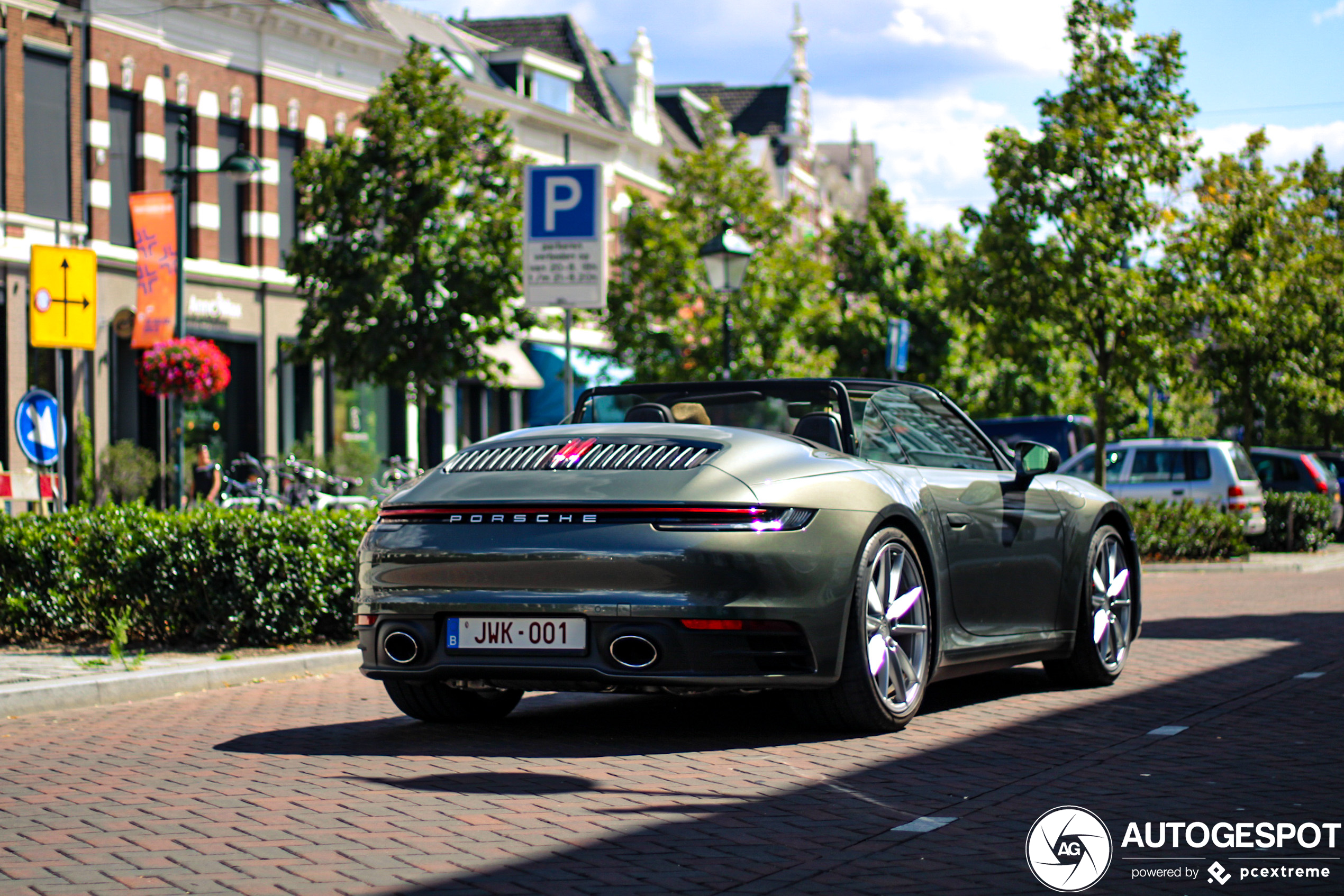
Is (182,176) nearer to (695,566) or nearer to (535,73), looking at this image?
(695,566)

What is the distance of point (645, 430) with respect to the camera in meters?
6.45

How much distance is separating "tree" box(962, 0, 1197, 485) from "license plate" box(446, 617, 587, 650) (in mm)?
16233

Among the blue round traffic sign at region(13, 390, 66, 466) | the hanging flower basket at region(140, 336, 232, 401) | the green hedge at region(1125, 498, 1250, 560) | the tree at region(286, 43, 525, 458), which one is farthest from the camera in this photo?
the tree at region(286, 43, 525, 458)

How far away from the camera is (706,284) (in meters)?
32.2

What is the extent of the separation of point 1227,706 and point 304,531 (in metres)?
5.45

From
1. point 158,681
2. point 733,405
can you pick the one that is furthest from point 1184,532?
point 158,681

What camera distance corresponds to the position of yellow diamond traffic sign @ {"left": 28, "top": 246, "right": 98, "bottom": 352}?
39.7ft

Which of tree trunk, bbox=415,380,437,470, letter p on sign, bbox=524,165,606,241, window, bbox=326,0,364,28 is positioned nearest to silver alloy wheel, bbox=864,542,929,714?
letter p on sign, bbox=524,165,606,241

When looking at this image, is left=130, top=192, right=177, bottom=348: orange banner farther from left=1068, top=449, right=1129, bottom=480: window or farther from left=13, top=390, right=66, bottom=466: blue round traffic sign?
left=1068, top=449, right=1129, bottom=480: window

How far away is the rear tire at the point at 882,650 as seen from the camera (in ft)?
20.4

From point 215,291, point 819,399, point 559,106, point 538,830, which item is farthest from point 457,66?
point 538,830

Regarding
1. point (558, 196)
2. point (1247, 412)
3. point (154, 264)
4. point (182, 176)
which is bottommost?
point (1247, 412)

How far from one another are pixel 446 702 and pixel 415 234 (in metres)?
18.4

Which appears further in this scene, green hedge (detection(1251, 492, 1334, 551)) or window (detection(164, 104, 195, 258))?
window (detection(164, 104, 195, 258))
